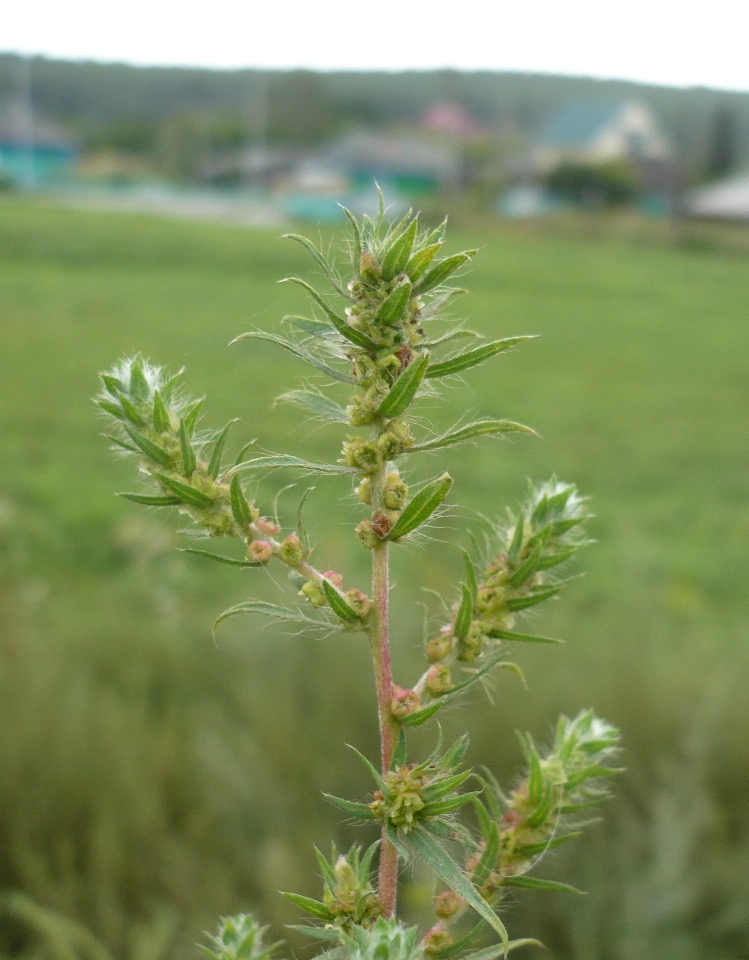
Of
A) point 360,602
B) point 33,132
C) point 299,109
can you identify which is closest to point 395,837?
point 360,602

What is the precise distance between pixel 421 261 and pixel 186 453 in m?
0.18

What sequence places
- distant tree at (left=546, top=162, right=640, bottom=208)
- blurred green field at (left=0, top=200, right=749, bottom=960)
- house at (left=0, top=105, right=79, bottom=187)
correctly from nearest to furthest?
1. blurred green field at (left=0, top=200, right=749, bottom=960)
2. house at (left=0, top=105, right=79, bottom=187)
3. distant tree at (left=546, top=162, right=640, bottom=208)

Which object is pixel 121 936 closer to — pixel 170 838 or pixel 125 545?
pixel 170 838

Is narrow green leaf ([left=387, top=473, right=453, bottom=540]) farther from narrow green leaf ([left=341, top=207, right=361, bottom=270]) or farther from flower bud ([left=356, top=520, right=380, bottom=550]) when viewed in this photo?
narrow green leaf ([left=341, top=207, right=361, bottom=270])

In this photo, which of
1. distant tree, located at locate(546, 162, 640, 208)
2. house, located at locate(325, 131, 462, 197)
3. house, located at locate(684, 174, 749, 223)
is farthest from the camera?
house, located at locate(684, 174, 749, 223)

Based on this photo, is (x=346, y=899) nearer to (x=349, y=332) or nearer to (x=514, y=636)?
(x=514, y=636)

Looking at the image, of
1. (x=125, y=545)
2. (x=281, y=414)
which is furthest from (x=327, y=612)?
(x=281, y=414)

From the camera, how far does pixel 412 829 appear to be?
551mm

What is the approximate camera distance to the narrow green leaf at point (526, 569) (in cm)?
61

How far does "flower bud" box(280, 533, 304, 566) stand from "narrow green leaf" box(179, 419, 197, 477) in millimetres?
71

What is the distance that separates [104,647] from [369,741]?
113 cm

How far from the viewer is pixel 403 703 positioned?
554 millimetres

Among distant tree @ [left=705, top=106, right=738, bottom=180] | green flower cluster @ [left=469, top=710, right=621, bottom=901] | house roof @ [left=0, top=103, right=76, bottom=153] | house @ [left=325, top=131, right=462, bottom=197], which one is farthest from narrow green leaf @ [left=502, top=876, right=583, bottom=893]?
distant tree @ [left=705, top=106, right=738, bottom=180]

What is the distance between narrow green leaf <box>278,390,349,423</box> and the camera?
584 mm
